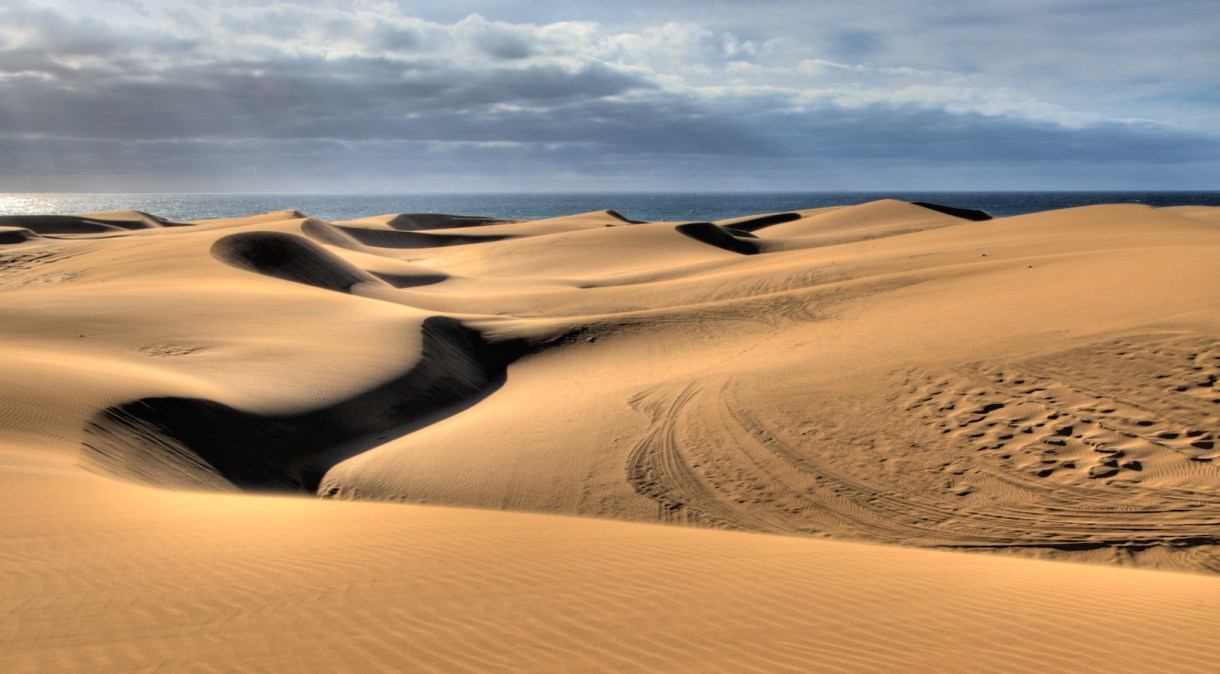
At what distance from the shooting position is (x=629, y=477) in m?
9.16

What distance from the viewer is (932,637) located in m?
4.21

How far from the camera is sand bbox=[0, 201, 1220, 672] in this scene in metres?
4.12

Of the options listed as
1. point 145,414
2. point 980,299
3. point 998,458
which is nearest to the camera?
point 998,458

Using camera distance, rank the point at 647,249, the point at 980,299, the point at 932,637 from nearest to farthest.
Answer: the point at 932,637 → the point at 980,299 → the point at 647,249

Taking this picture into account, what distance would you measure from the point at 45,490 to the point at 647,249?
32.9m

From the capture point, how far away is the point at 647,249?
38062mm

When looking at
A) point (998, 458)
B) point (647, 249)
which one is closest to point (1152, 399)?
point (998, 458)

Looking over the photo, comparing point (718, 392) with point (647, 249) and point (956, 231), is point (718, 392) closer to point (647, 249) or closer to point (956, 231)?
point (956, 231)

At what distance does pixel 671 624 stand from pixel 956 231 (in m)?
29.9

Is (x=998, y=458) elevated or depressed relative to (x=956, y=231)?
depressed

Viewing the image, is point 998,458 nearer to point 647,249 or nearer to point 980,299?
point 980,299

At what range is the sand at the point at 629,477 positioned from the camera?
162 inches

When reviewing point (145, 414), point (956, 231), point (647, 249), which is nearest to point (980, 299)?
point (145, 414)

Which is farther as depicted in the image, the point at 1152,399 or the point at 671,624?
the point at 1152,399
